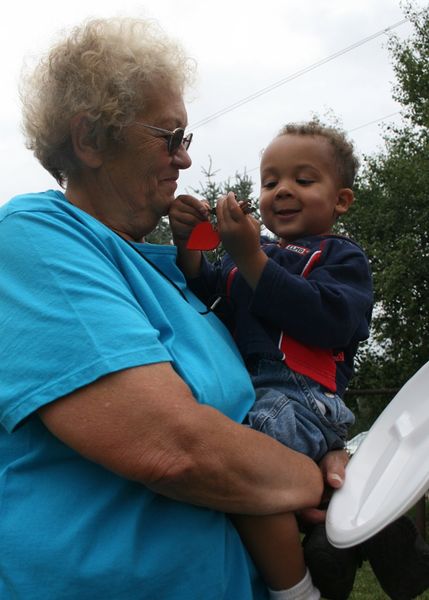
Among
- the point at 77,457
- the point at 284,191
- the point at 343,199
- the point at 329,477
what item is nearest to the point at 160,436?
the point at 77,457

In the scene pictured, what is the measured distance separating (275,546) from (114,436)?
560 millimetres

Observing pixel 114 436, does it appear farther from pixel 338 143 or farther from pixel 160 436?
pixel 338 143

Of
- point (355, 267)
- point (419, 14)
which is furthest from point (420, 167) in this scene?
point (355, 267)

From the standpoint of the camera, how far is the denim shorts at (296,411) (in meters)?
2.09

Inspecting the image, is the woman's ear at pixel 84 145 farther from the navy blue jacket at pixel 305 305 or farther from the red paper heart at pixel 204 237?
the navy blue jacket at pixel 305 305

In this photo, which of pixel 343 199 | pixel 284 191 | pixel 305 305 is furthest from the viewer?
pixel 343 199

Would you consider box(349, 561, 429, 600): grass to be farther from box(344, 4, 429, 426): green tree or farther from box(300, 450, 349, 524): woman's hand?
box(344, 4, 429, 426): green tree

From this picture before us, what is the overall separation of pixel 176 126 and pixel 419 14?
29719 millimetres

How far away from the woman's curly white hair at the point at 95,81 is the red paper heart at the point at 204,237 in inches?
14.4

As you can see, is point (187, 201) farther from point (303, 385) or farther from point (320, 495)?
point (320, 495)

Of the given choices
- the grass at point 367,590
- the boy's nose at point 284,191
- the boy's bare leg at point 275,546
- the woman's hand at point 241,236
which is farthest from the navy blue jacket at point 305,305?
the grass at point 367,590

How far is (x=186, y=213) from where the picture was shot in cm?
240

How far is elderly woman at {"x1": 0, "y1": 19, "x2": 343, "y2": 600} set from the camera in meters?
1.62

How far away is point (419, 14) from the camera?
29312 millimetres
